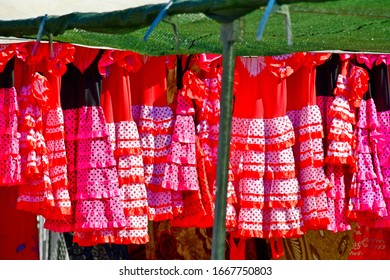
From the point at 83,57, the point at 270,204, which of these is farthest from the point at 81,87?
the point at 270,204

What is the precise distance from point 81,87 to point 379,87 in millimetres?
1429

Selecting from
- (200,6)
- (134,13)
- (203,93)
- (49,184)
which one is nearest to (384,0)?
(200,6)

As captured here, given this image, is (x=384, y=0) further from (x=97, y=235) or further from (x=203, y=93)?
(x=97, y=235)

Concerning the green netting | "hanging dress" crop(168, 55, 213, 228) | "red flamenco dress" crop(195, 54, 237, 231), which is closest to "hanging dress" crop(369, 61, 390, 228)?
the green netting

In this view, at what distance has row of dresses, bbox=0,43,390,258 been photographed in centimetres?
452

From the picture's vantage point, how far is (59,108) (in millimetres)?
4570

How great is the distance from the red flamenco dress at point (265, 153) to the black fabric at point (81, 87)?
0.66m

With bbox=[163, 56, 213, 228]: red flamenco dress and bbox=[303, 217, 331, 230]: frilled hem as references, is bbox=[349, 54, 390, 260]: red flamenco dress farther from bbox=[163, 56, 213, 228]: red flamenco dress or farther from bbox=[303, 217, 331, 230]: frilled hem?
bbox=[163, 56, 213, 228]: red flamenco dress

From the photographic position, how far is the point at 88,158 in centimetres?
455

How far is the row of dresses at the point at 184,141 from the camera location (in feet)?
14.8

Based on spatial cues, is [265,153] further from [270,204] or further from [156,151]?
[156,151]

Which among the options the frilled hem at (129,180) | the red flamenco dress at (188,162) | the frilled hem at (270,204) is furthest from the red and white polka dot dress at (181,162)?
the frilled hem at (270,204)

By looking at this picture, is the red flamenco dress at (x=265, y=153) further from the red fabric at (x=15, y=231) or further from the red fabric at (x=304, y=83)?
the red fabric at (x=15, y=231)

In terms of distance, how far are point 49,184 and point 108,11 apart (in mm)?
892
